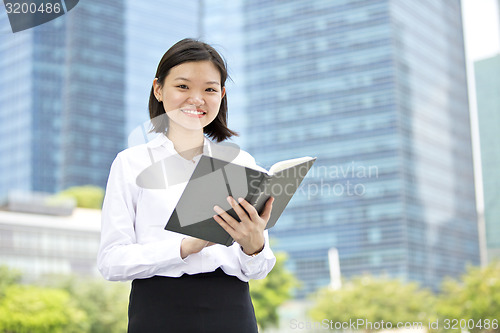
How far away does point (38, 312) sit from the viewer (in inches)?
707

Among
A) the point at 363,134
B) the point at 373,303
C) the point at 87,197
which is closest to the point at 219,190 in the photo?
the point at 373,303

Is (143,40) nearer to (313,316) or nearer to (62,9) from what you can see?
(313,316)

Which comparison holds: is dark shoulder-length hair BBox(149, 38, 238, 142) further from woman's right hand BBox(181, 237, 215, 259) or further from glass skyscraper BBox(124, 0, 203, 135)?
glass skyscraper BBox(124, 0, 203, 135)

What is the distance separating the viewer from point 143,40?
40969 millimetres

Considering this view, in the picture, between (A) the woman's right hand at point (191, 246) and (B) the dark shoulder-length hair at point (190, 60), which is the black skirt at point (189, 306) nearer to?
(A) the woman's right hand at point (191, 246)

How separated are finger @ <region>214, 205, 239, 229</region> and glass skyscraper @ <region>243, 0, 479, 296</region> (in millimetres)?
35739

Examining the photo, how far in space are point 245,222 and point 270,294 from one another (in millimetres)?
22031

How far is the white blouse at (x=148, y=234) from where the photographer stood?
96 centimetres

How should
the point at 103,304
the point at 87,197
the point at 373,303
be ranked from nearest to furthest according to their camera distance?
the point at 103,304
the point at 373,303
the point at 87,197

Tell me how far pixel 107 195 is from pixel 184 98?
0.74 ft

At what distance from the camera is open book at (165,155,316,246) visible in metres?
0.89

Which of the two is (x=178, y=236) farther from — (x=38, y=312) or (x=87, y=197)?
(x=87, y=197)

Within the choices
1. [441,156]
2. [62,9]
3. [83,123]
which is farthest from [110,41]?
[62,9]

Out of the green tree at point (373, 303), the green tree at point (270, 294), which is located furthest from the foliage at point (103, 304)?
the green tree at point (373, 303)
